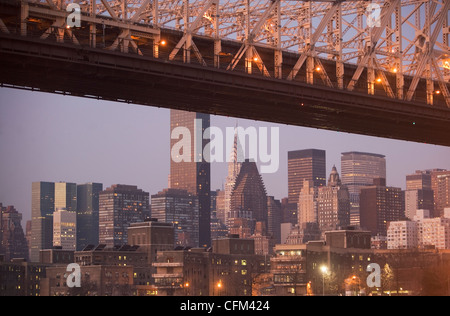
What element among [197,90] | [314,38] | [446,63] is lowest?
[197,90]

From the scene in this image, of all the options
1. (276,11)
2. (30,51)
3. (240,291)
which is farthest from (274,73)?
(240,291)

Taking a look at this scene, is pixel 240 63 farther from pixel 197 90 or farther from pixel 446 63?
pixel 446 63

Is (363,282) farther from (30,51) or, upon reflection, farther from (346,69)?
(30,51)

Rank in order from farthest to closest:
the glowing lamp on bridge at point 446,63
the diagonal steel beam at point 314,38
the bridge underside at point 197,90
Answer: the glowing lamp on bridge at point 446,63 → the diagonal steel beam at point 314,38 → the bridge underside at point 197,90

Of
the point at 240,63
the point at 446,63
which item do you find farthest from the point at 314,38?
the point at 446,63

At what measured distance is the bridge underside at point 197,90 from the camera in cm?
6531

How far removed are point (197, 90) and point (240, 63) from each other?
708cm

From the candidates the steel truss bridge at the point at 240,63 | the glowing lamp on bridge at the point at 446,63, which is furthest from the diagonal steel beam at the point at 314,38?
the glowing lamp on bridge at the point at 446,63

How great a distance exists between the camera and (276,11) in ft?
255

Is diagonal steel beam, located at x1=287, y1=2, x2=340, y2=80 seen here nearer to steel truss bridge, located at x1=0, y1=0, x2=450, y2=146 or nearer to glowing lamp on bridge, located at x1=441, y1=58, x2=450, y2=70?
steel truss bridge, located at x1=0, y1=0, x2=450, y2=146

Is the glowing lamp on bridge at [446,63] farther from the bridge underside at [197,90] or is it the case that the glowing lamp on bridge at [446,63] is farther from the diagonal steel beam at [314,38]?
the diagonal steel beam at [314,38]

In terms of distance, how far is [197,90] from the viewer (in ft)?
240

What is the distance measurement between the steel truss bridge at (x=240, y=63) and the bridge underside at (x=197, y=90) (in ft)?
0.27
